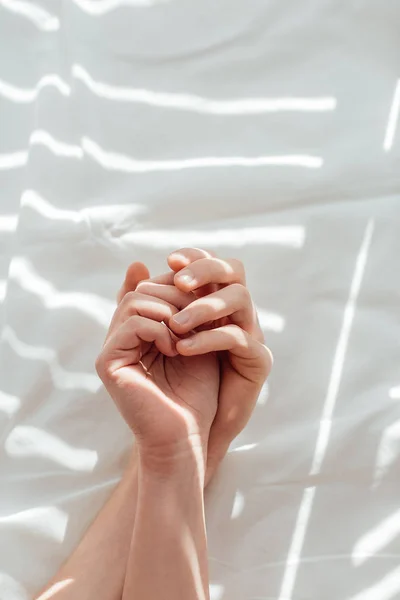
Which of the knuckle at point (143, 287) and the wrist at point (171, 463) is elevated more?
the knuckle at point (143, 287)

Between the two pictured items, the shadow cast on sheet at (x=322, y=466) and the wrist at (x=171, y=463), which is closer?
the wrist at (x=171, y=463)

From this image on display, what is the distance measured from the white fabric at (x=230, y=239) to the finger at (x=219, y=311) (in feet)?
0.61

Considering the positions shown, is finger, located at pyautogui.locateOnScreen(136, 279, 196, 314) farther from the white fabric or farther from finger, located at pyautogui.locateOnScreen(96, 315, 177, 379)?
the white fabric

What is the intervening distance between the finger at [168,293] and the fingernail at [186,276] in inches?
1.3

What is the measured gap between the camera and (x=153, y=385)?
968 mm

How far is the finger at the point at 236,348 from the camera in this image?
Answer: 951mm

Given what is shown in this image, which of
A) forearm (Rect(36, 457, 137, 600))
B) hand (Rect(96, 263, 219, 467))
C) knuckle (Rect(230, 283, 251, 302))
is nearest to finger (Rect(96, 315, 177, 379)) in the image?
hand (Rect(96, 263, 219, 467))

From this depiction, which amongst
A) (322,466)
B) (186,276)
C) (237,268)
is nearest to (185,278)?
(186,276)

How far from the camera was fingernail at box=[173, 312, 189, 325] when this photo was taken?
0.95 m

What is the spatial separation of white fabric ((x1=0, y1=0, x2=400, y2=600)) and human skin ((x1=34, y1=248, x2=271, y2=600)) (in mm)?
120

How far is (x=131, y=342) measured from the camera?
0.96m

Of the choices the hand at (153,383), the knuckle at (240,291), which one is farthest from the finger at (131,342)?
the knuckle at (240,291)

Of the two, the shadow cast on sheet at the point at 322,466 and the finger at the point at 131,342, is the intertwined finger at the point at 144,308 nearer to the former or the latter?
the finger at the point at 131,342

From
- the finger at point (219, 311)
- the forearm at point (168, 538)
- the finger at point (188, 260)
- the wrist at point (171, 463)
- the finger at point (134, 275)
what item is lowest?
the forearm at point (168, 538)
